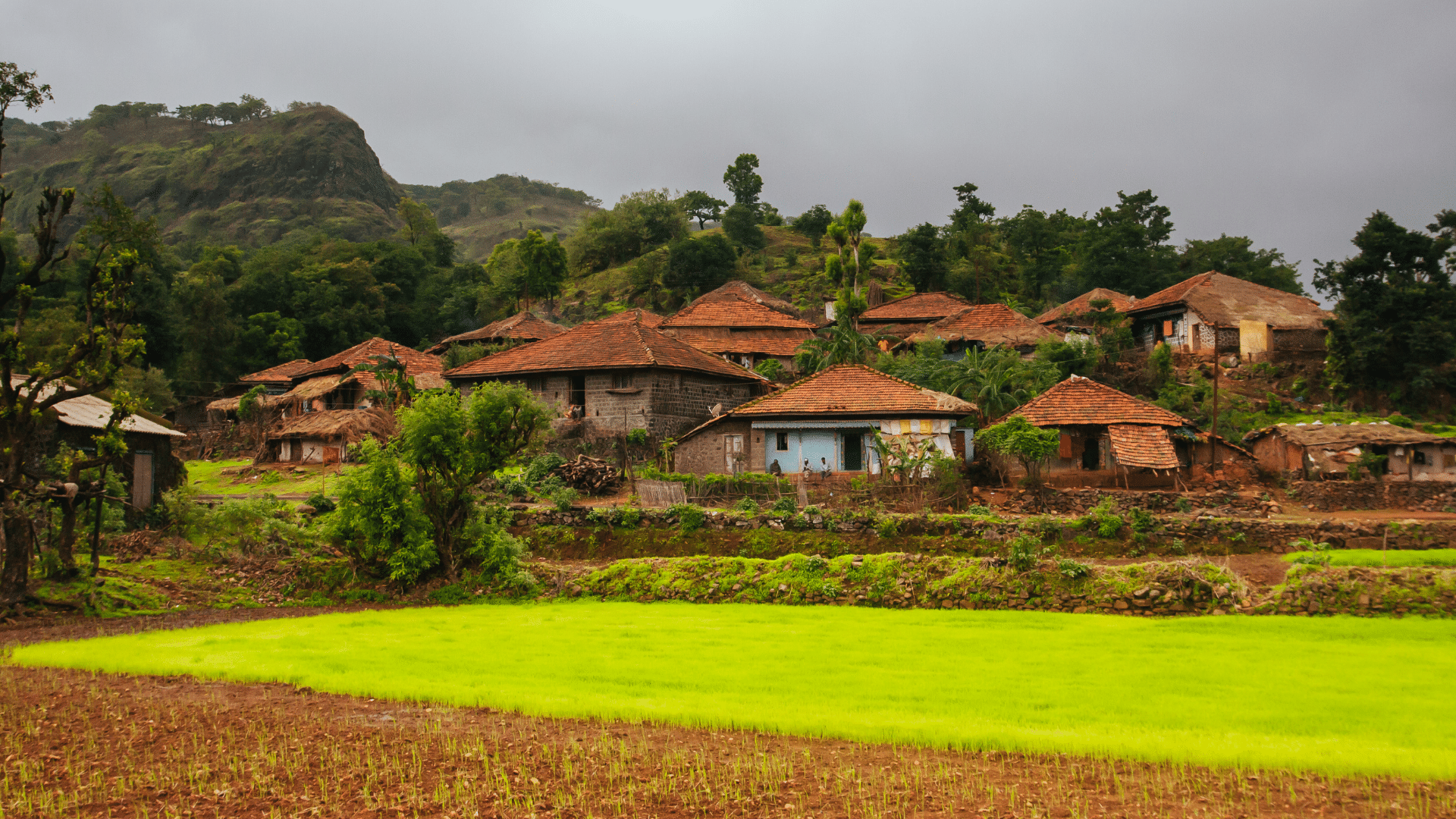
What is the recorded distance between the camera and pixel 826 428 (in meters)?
29.5

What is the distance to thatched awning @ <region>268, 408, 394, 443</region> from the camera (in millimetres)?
35625

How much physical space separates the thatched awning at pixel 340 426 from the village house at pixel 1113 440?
25.6 meters

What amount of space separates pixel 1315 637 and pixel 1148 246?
192 ft

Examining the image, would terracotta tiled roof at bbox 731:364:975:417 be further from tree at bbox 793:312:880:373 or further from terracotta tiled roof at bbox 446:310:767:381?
tree at bbox 793:312:880:373

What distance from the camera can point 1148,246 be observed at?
6525 cm

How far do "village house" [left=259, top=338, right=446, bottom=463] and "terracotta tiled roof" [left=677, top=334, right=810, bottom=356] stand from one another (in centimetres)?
1371

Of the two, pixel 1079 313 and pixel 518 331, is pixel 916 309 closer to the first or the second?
pixel 1079 313

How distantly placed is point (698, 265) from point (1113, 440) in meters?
45.1

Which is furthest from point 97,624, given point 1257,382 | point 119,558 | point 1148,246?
point 1148,246

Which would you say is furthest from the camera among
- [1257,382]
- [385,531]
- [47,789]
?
[1257,382]

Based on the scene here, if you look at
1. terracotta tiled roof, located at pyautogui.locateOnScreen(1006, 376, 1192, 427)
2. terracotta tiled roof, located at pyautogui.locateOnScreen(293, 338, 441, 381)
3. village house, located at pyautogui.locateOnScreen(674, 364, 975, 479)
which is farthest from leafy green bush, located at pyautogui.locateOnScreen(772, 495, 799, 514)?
terracotta tiled roof, located at pyautogui.locateOnScreen(293, 338, 441, 381)

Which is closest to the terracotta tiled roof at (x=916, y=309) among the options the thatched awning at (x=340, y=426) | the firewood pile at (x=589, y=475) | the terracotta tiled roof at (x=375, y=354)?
the terracotta tiled roof at (x=375, y=354)

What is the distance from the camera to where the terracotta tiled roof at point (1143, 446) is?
27234 millimetres

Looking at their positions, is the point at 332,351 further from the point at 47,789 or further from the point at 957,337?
the point at 47,789
